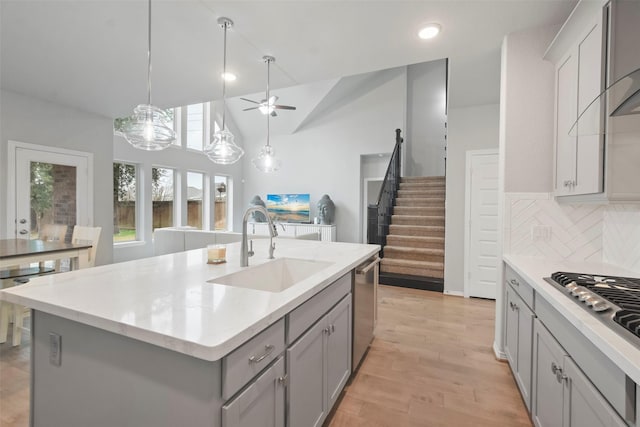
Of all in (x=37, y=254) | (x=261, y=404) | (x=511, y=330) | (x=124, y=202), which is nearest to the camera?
(x=261, y=404)

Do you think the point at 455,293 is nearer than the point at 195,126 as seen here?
Yes

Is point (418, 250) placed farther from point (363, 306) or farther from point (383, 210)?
point (363, 306)

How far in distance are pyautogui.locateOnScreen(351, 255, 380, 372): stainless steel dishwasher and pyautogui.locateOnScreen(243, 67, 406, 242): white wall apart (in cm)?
522

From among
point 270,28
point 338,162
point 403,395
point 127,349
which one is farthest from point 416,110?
point 127,349

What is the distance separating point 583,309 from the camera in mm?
1154

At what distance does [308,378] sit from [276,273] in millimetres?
791

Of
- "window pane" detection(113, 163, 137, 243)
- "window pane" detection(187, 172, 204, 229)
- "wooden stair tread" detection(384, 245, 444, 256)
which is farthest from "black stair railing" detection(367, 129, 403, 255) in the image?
"window pane" detection(113, 163, 137, 243)

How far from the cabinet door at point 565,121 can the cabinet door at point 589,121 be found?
77 mm

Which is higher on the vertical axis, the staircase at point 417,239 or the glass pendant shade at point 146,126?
the glass pendant shade at point 146,126

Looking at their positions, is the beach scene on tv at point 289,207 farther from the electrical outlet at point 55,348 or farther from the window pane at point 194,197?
the electrical outlet at point 55,348

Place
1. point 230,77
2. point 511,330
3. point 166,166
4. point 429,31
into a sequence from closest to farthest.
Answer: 1. point 511,330
2. point 429,31
3. point 230,77
4. point 166,166

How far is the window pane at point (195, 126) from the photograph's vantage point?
25.4 feet

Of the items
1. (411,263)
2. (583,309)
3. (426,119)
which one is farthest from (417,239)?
(426,119)

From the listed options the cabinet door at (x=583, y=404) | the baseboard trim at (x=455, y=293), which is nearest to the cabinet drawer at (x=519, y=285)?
the cabinet door at (x=583, y=404)
